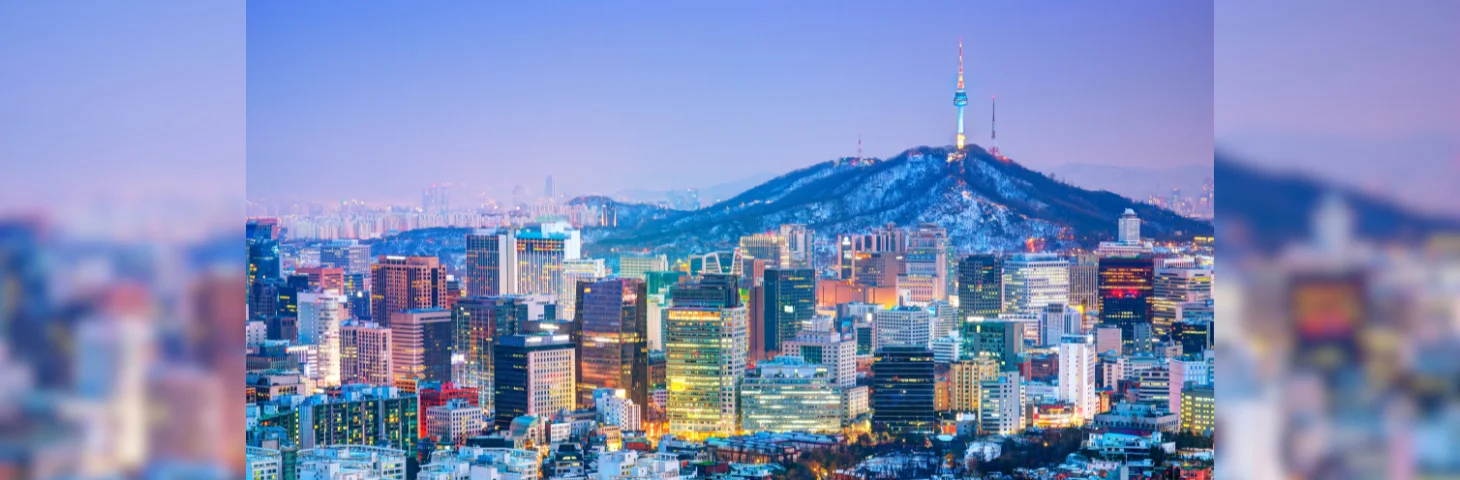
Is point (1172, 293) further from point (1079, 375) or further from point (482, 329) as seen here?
point (482, 329)

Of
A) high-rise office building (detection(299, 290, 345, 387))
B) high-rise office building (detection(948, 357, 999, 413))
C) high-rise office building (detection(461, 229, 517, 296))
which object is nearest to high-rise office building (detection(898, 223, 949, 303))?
high-rise office building (detection(948, 357, 999, 413))

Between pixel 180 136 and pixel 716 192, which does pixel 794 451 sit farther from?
pixel 180 136

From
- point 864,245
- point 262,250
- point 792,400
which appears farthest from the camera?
point 864,245

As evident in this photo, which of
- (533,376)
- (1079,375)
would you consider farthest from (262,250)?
(1079,375)

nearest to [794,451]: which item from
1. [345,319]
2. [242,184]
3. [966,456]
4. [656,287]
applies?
[966,456]

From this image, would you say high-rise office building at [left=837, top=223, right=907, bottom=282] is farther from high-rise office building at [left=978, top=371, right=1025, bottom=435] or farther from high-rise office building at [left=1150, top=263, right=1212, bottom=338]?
high-rise office building at [left=1150, top=263, right=1212, bottom=338]

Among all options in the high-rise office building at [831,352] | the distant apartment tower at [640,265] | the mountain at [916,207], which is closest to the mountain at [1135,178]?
the mountain at [916,207]
